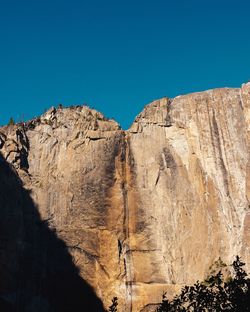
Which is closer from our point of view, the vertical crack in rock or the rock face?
the rock face

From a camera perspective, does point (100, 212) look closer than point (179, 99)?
Yes

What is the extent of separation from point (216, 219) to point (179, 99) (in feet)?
29.4

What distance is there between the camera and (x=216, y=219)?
33969 millimetres

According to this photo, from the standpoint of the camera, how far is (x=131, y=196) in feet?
116

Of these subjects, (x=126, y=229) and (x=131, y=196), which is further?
(x=131, y=196)

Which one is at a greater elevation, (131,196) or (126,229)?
(131,196)

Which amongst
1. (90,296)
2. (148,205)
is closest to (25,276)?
(90,296)

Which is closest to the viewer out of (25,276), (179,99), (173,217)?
(25,276)

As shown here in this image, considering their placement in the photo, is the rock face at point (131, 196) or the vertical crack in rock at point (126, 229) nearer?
the rock face at point (131, 196)

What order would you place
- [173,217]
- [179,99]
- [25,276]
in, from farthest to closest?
[179,99] < [173,217] < [25,276]

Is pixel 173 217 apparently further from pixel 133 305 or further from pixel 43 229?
pixel 43 229

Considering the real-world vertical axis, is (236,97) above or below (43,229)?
above

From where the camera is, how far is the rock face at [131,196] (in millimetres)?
33031

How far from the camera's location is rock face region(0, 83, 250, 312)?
33.0m
